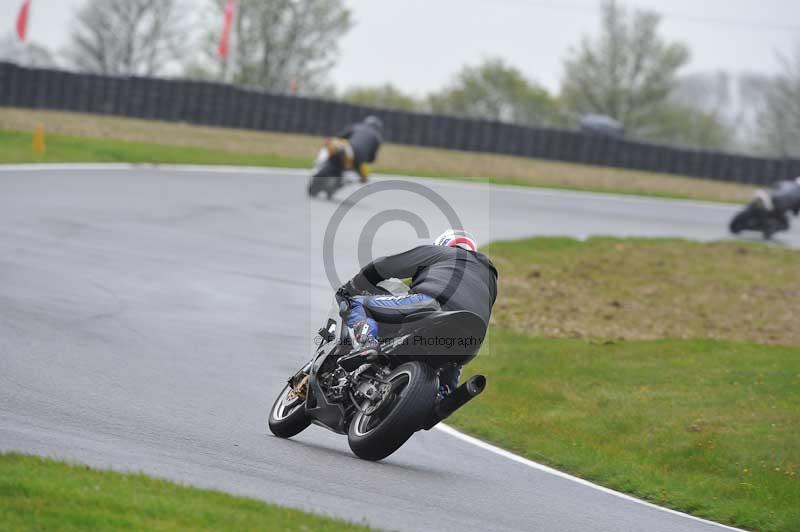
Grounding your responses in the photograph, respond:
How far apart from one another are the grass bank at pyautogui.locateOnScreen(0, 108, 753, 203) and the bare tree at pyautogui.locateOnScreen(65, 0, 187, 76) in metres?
40.6

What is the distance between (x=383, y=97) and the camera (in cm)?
7712

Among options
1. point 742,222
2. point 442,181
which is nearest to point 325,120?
point 442,181

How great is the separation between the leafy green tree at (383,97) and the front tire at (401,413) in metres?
65.7

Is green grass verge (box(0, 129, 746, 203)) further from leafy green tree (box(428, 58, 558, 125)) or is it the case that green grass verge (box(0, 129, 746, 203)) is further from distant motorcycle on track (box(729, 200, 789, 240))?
leafy green tree (box(428, 58, 558, 125))

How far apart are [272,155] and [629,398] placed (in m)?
20.5

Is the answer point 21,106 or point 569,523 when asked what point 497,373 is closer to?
point 569,523

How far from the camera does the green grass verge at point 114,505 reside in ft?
17.0

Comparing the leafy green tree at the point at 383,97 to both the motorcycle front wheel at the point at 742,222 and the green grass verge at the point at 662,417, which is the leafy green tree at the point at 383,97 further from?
the green grass verge at the point at 662,417

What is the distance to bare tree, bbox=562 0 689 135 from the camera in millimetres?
65375

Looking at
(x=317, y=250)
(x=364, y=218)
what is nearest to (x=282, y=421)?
(x=317, y=250)

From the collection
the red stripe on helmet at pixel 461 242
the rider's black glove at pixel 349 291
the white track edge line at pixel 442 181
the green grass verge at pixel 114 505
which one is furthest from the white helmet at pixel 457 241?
the white track edge line at pixel 442 181

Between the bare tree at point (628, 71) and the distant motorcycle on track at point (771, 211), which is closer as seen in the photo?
the distant motorcycle on track at point (771, 211)

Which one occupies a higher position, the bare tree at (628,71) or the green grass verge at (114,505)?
the bare tree at (628,71)

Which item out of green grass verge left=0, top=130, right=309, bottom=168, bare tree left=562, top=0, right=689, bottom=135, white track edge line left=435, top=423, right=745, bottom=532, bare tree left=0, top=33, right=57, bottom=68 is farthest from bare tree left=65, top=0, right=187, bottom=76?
white track edge line left=435, top=423, right=745, bottom=532
